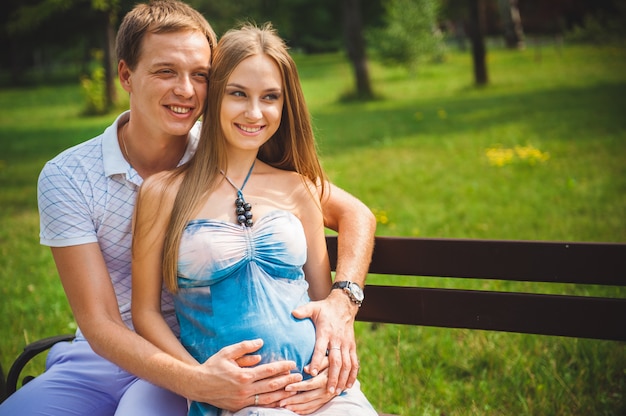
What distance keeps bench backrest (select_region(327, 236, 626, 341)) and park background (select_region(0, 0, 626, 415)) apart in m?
0.57

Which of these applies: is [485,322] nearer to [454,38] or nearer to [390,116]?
[390,116]

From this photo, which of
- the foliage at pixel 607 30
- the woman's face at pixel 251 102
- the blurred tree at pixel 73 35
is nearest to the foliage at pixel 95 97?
the blurred tree at pixel 73 35

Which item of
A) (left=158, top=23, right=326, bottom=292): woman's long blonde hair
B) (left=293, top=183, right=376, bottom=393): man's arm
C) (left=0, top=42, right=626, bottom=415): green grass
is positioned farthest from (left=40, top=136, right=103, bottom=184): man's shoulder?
(left=0, top=42, right=626, bottom=415): green grass

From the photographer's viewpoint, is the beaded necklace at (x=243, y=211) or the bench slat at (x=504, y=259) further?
the bench slat at (x=504, y=259)

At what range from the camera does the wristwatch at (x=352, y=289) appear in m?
2.55

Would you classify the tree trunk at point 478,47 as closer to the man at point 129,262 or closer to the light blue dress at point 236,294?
the man at point 129,262

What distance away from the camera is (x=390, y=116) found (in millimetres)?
13992

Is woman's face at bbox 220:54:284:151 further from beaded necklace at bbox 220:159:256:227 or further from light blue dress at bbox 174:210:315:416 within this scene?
light blue dress at bbox 174:210:315:416

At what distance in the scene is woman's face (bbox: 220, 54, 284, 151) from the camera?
2.44 meters

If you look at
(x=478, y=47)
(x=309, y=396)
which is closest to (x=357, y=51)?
(x=478, y=47)

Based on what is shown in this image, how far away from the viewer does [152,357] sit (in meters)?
2.24

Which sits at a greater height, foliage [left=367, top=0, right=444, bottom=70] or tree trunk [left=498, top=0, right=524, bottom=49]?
foliage [left=367, top=0, right=444, bottom=70]

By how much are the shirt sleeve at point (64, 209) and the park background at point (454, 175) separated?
3.72 feet

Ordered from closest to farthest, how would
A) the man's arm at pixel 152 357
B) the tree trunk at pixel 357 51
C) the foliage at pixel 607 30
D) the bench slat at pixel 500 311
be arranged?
the man's arm at pixel 152 357 → the bench slat at pixel 500 311 → the foliage at pixel 607 30 → the tree trunk at pixel 357 51
